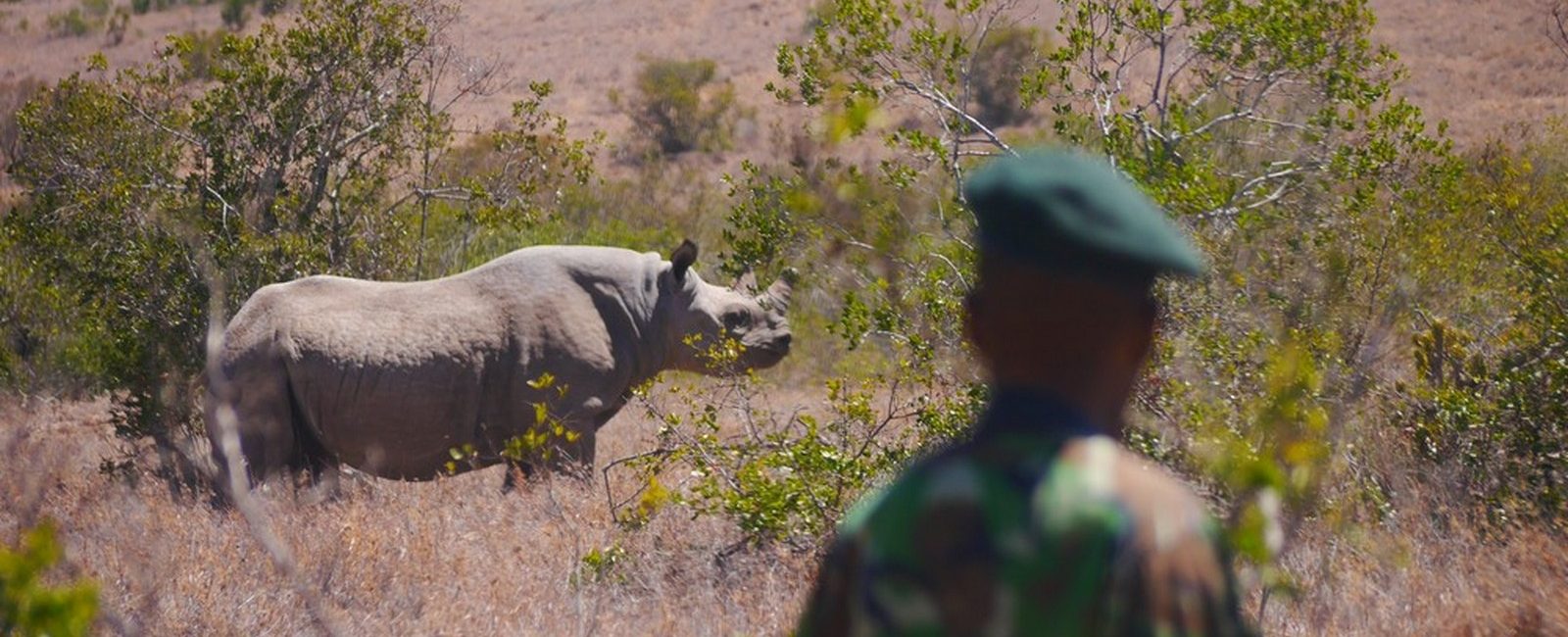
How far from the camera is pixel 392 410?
368 inches

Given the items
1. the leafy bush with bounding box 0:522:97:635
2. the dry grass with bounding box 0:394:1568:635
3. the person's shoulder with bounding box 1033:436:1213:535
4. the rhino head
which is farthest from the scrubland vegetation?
the person's shoulder with bounding box 1033:436:1213:535

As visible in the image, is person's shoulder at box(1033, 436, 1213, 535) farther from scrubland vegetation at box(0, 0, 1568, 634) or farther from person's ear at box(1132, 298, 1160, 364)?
scrubland vegetation at box(0, 0, 1568, 634)

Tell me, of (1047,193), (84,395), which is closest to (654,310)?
(84,395)

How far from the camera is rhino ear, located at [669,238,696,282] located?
1035 cm

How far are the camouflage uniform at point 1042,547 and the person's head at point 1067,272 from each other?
0.06 m

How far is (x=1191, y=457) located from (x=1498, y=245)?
3381 mm

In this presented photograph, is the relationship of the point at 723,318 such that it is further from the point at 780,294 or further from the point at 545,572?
the point at 545,572

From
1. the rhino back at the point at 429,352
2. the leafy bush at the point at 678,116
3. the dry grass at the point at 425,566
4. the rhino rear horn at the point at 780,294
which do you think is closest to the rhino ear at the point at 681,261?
the rhino rear horn at the point at 780,294

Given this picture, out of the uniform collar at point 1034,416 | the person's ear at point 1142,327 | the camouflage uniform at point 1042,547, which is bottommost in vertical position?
the camouflage uniform at point 1042,547

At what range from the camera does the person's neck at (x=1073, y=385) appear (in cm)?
179

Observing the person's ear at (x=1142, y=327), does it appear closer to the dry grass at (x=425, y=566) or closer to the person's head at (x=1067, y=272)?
the person's head at (x=1067, y=272)

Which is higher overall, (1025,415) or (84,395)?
(1025,415)

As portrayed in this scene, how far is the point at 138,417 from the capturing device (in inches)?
450

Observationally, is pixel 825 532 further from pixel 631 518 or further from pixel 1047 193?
pixel 1047 193
